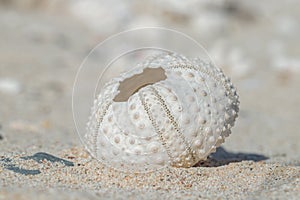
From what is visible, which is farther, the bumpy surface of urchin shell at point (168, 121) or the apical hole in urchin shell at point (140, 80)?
the apical hole in urchin shell at point (140, 80)

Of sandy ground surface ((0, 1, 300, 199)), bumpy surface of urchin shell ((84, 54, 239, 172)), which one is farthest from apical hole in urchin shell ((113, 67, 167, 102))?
sandy ground surface ((0, 1, 300, 199))

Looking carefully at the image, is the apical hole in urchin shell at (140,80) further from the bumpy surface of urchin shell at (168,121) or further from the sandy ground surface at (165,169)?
the sandy ground surface at (165,169)

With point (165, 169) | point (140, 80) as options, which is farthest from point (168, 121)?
point (140, 80)

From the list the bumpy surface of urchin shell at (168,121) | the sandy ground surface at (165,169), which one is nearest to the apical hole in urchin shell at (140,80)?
the bumpy surface of urchin shell at (168,121)

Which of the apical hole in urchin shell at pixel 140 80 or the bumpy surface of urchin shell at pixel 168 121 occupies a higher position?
the apical hole in urchin shell at pixel 140 80

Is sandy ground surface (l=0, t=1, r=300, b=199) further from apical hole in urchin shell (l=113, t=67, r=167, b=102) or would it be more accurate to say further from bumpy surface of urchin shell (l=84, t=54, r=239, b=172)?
apical hole in urchin shell (l=113, t=67, r=167, b=102)
